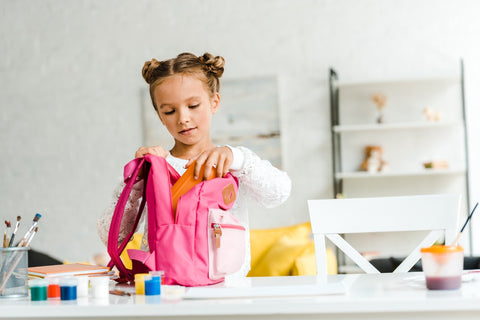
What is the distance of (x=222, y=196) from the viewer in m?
1.08

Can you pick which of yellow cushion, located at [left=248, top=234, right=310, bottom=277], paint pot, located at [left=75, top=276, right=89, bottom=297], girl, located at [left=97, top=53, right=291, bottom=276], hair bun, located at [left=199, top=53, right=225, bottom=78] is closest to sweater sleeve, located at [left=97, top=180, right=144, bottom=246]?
girl, located at [left=97, top=53, right=291, bottom=276]

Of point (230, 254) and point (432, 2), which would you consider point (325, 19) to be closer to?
point (432, 2)

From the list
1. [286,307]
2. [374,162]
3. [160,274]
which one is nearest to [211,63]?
[160,274]

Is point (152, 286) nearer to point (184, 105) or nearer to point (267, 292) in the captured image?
point (267, 292)

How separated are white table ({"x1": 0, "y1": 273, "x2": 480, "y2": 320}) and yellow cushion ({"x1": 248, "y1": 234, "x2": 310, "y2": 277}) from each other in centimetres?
211

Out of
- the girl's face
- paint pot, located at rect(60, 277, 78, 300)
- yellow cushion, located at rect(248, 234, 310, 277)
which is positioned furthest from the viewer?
yellow cushion, located at rect(248, 234, 310, 277)

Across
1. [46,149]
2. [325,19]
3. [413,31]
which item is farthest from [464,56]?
[46,149]

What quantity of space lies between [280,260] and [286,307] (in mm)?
2251

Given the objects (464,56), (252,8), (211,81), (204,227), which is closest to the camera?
(204,227)

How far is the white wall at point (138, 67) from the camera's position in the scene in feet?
13.6

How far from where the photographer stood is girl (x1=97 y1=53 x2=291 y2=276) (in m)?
1.21

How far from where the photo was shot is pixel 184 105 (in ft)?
4.21

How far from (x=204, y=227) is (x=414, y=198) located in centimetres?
58

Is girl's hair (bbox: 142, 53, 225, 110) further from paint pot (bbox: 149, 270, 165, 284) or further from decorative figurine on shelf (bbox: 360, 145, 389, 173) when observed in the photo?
decorative figurine on shelf (bbox: 360, 145, 389, 173)
